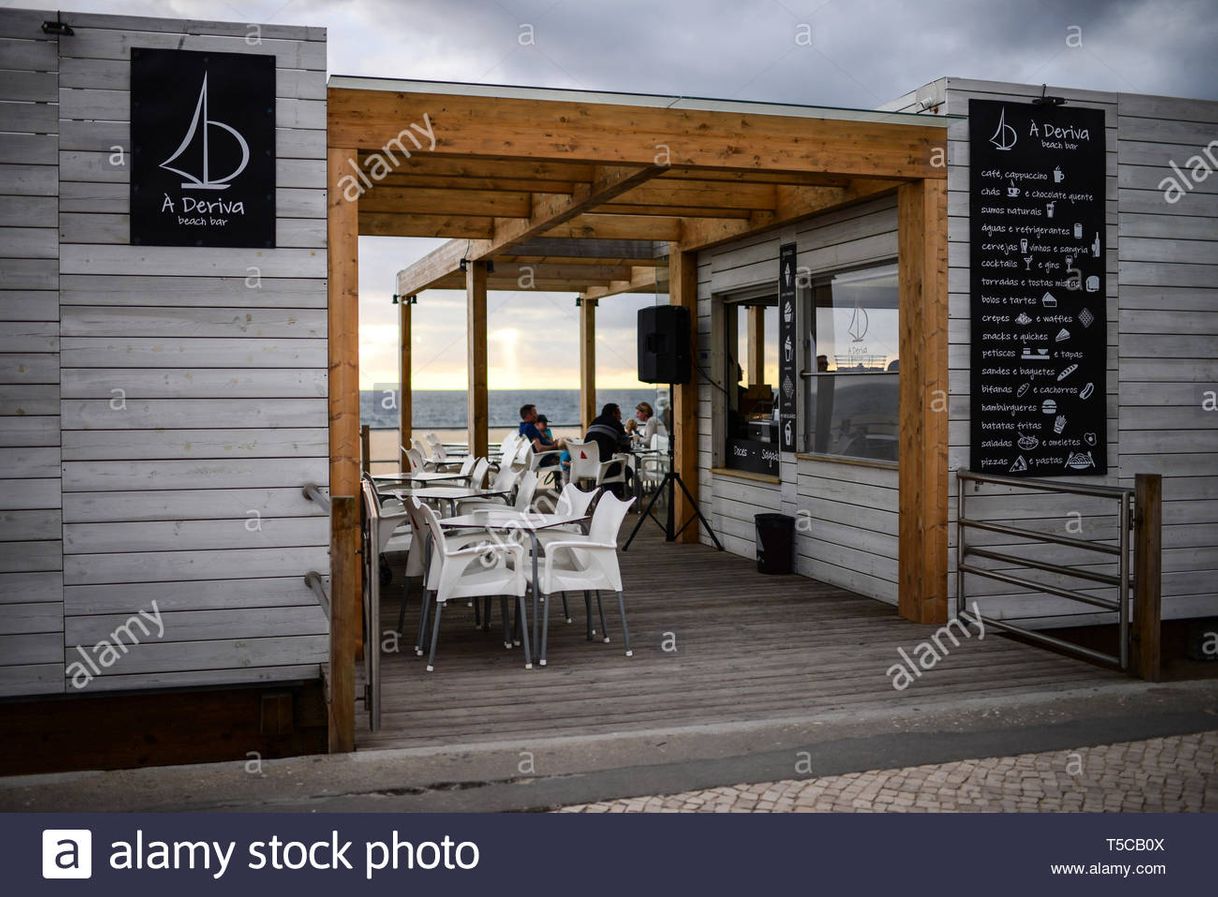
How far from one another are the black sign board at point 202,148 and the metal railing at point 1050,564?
4.16 metres

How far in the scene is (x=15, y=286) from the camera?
17.4ft

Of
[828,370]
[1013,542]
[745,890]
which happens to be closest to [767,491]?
[828,370]

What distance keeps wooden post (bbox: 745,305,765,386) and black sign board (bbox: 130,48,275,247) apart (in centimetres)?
492

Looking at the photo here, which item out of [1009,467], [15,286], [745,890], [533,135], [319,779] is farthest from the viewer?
[1009,467]

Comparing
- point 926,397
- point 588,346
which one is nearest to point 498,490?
point 926,397

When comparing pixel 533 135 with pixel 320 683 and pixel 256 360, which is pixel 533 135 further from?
pixel 320 683

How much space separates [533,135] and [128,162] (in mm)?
2073

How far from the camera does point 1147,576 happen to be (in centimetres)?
521

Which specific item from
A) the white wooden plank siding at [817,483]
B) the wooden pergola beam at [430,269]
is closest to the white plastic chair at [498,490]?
the white wooden plank siding at [817,483]

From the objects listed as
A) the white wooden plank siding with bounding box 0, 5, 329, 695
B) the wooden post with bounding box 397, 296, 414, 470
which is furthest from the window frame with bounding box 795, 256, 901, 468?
the wooden post with bounding box 397, 296, 414, 470

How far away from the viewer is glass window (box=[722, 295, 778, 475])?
9.23 m

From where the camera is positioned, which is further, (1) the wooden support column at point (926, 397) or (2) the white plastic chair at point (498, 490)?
(2) the white plastic chair at point (498, 490)

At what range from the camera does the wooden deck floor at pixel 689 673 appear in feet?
15.9

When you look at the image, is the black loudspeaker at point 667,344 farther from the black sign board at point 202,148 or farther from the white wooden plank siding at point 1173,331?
the black sign board at point 202,148
